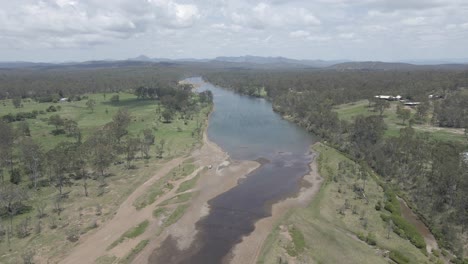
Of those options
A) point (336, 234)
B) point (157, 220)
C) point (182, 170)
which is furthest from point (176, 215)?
point (336, 234)

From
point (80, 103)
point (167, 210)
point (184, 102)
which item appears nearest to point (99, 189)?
point (167, 210)

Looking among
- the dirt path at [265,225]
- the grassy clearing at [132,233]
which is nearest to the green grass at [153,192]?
the grassy clearing at [132,233]

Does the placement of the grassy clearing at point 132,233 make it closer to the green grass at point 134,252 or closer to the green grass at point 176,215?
the green grass at point 134,252

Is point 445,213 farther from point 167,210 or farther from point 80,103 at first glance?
point 80,103

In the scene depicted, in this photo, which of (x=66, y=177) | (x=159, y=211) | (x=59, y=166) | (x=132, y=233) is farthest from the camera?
(x=66, y=177)

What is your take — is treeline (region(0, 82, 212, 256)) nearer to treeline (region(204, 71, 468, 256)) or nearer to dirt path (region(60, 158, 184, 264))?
dirt path (region(60, 158, 184, 264))

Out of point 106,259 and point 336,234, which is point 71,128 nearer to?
point 106,259

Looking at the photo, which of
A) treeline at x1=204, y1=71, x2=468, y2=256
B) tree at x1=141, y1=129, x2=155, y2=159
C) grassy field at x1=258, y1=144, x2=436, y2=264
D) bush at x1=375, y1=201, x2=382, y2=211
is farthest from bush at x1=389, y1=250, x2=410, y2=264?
tree at x1=141, y1=129, x2=155, y2=159
